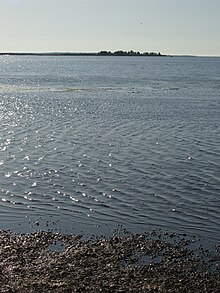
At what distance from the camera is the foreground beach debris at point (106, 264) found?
1697 cm

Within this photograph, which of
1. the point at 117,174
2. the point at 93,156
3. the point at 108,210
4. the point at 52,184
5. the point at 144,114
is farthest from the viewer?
the point at 144,114

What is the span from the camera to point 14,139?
142 ft

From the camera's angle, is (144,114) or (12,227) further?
(144,114)

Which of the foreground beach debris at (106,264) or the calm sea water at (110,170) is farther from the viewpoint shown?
the calm sea water at (110,170)

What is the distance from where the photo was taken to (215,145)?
134 ft

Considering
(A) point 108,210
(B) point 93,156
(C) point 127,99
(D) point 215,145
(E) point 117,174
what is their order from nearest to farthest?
1. (A) point 108,210
2. (E) point 117,174
3. (B) point 93,156
4. (D) point 215,145
5. (C) point 127,99

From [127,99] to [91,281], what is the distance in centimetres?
6249

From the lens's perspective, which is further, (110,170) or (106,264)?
(110,170)

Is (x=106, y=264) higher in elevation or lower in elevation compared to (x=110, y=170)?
lower

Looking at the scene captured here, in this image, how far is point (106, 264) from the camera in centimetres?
1873

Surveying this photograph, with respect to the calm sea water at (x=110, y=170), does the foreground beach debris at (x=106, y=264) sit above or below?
below

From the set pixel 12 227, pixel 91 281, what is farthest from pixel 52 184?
pixel 91 281

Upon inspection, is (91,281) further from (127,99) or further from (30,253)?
(127,99)

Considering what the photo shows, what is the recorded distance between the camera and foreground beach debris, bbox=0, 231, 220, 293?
55.7 feet
